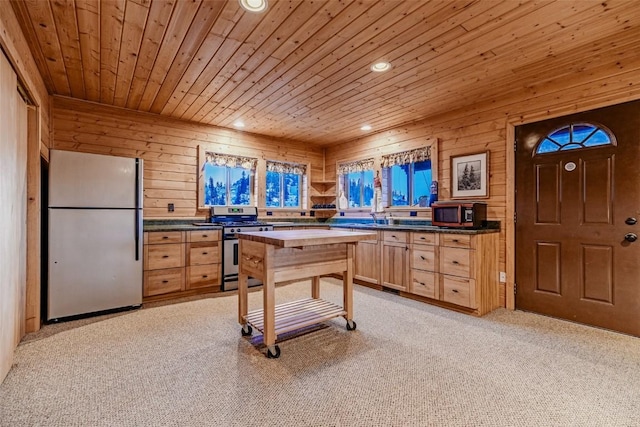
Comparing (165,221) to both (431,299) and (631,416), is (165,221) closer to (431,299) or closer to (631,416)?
(431,299)

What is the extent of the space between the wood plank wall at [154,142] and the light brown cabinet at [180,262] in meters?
0.66

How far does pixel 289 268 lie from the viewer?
2455mm

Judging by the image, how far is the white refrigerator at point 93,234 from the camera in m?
3.05

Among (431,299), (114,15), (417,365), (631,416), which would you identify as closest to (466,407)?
(417,365)

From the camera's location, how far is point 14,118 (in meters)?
2.11

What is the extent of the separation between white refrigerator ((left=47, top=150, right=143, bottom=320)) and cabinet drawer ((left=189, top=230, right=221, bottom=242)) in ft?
2.14

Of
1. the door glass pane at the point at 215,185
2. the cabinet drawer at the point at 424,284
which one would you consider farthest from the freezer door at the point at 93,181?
the cabinet drawer at the point at 424,284

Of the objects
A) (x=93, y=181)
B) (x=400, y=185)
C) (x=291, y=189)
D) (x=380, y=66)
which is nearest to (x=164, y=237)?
(x=93, y=181)

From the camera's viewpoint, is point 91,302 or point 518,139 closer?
point 91,302

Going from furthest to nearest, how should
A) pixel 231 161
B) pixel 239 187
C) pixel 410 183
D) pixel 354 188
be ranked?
1. pixel 354 188
2. pixel 239 187
3. pixel 231 161
4. pixel 410 183

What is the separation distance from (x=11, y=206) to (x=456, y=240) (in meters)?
3.88

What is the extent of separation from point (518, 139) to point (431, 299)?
2082 mm

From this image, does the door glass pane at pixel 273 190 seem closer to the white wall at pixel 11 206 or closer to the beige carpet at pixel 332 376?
the beige carpet at pixel 332 376

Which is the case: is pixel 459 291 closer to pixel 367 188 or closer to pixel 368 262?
pixel 368 262
